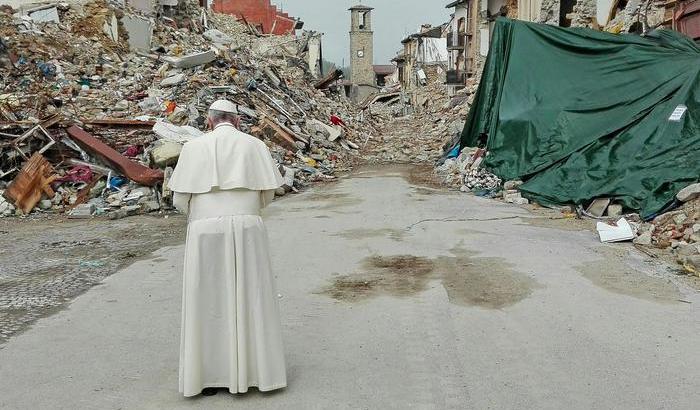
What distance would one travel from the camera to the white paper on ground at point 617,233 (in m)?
7.33

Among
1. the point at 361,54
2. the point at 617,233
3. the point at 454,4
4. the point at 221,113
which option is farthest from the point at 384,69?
the point at 221,113

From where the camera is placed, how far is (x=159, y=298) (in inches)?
213

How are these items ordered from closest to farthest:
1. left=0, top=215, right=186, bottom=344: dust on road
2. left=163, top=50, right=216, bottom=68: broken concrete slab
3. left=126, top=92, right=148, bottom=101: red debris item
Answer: left=0, top=215, right=186, bottom=344: dust on road
left=126, top=92, right=148, bottom=101: red debris item
left=163, top=50, right=216, bottom=68: broken concrete slab

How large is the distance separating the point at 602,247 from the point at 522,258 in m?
1.22

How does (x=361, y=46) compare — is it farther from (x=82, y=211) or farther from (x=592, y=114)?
(x=82, y=211)

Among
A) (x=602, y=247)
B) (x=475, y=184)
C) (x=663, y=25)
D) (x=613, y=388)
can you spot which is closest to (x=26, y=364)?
(x=613, y=388)

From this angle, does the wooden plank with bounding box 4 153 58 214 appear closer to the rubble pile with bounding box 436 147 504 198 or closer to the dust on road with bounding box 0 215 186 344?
the dust on road with bounding box 0 215 186 344

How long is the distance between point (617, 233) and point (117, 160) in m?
8.28

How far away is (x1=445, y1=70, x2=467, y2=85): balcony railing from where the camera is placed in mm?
33562

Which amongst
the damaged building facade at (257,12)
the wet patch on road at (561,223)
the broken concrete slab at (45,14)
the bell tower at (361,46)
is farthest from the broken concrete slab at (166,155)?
the bell tower at (361,46)

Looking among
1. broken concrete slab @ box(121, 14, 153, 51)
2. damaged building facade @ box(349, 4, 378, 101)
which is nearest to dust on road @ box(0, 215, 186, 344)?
broken concrete slab @ box(121, 14, 153, 51)

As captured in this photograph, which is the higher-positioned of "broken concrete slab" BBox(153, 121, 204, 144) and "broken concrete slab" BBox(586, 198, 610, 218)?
"broken concrete slab" BBox(153, 121, 204, 144)

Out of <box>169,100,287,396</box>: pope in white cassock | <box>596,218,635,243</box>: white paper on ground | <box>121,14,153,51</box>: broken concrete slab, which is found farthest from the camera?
<box>121,14,153,51</box>: broken concrete slab

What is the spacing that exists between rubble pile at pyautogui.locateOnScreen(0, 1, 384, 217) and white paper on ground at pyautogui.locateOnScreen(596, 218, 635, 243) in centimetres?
623
